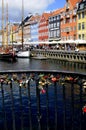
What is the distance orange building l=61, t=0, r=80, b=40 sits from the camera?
76.8 m

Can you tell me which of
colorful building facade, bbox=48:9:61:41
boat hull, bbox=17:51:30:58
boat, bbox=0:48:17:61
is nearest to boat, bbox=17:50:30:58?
boat hull, bbox=17:51:30:58

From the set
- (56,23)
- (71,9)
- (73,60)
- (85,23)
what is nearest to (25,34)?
(56,23)

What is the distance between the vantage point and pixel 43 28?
103m

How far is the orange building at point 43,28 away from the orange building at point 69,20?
13754mm

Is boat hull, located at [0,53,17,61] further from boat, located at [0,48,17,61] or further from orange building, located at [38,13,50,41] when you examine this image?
orange building, located at [38,13,50,41]

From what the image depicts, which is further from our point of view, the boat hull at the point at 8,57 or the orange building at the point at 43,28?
the orange building at the point at 43,28

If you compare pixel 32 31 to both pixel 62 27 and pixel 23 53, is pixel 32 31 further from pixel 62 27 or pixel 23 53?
pixel 23 53

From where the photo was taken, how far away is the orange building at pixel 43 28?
326 feet

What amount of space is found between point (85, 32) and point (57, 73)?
65466 mm

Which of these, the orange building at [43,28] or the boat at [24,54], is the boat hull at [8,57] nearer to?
the boat at [24,54]

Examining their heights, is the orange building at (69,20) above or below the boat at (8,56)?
above

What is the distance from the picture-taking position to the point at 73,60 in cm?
5447

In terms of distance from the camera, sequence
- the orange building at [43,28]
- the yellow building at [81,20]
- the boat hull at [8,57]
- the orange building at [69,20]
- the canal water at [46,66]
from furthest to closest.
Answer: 1. the orange building at [43,28]
2. the orange building at [69,20]
3. the yellow building at [81,20]
4. the boat hull at [8,57]
5. the canal water at [46,66]

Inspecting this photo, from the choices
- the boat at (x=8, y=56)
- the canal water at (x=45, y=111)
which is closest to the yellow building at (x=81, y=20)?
the boat at (x=8, y=56)
